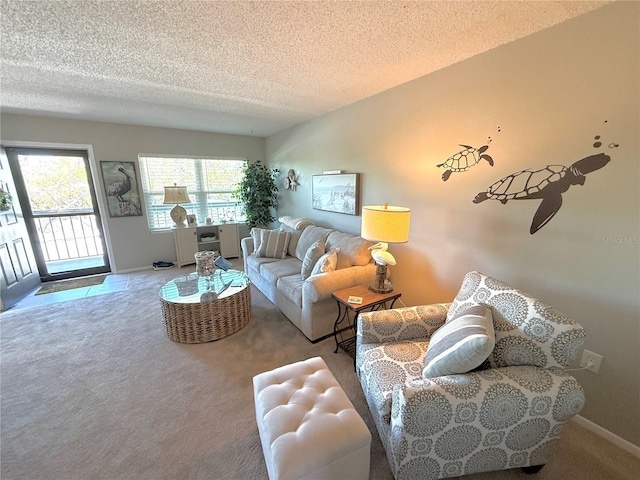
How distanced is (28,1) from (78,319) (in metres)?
2.82

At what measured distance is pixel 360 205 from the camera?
2930 millimetres

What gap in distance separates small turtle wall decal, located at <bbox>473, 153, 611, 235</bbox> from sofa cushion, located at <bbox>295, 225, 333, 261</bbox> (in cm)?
183

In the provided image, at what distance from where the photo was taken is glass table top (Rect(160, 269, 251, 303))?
237cm

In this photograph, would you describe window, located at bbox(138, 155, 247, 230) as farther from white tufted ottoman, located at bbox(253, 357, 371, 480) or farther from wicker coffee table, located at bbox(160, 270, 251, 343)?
white tufted ottoman, located at bbox(253, 357, 371, 480)

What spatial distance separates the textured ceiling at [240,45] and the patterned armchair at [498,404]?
5.13 feet

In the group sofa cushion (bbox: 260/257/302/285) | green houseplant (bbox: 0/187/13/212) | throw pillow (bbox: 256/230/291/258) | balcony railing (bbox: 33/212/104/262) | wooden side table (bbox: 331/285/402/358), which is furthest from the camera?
balcony railing (bbox: 33/212/104/262)

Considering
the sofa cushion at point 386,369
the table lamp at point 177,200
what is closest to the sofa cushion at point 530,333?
the sofa cushion at point 386,369

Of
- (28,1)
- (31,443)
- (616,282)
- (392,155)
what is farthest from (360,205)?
(31,443)

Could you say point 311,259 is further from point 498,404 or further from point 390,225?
point 498,404

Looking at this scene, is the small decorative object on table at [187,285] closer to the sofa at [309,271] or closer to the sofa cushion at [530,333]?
the sofa at [309,271]

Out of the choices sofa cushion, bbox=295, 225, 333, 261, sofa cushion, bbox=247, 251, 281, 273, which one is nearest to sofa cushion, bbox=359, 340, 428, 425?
sofa cushion, bbox=295, 225, 333, 261

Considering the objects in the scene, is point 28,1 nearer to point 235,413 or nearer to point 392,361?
point 235,413

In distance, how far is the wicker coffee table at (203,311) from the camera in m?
2.26

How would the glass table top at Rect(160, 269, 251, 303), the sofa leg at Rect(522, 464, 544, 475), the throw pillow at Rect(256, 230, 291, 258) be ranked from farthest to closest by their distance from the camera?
the throw pillow at Rect(256, 230, 291, 258) → the glass table top at Rect(160, 269, 251, 303) → the sofa leg at Rect(522, 464, 544, 475)
